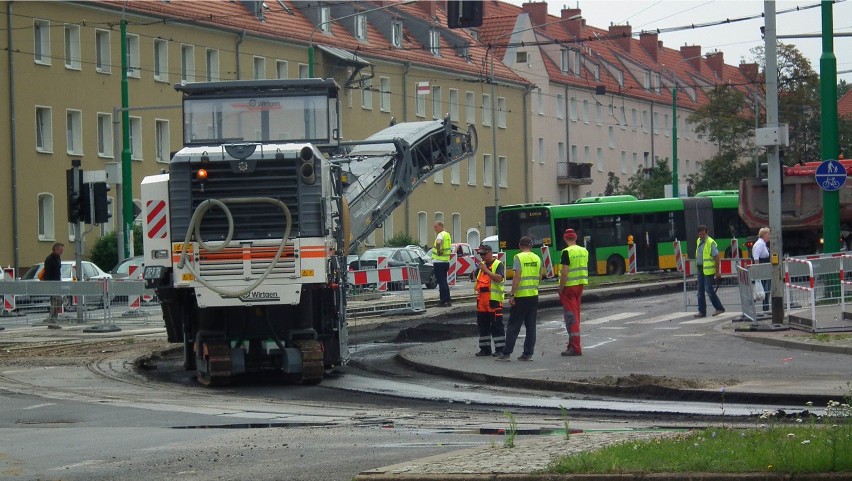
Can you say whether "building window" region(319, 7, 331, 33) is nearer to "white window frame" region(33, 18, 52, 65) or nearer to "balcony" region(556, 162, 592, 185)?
"white window frame" region(33, 18, 52, 65)

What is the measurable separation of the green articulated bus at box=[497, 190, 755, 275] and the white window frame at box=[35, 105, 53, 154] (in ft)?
55.7

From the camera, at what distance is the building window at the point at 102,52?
181ft

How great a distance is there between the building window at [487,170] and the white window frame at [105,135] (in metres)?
26.3

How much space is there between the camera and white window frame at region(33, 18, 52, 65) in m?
51.8

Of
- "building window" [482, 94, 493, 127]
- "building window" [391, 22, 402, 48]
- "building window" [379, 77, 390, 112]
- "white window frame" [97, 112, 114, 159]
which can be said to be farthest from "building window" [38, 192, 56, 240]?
"building window" [482, 94, 493, 127]

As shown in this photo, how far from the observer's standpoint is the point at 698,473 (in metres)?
8.55

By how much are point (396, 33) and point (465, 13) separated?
53.3 meters

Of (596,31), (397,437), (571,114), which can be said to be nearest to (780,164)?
(397,437)

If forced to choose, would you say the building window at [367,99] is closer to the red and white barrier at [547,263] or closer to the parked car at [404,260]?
the parked car at [404,260]

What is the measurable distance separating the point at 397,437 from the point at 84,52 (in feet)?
149

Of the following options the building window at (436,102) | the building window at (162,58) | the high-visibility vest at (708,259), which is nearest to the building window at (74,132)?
the building window at (162,58)

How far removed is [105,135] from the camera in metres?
56.4

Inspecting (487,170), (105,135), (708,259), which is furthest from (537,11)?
(708,259)

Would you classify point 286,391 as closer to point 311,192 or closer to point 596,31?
point 311,192
